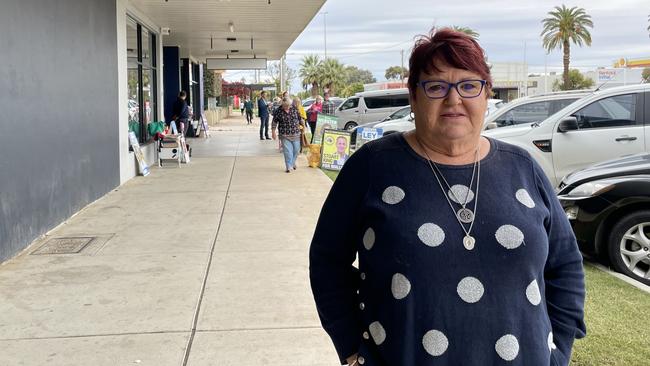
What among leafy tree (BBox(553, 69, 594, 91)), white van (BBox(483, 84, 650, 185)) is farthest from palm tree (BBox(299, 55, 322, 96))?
white van (BBox(483, 84, 650, 185))

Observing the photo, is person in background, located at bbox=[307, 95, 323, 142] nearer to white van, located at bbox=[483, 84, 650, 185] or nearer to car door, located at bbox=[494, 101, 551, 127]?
car door, located at bbox=[494, 101, 551, 127]

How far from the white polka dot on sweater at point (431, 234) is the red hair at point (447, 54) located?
482 mm

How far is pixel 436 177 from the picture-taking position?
1875mm

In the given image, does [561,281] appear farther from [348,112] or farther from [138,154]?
[348,112]

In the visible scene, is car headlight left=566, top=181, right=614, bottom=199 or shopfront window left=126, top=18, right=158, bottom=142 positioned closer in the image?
car headlight left=566, top=181, right=614, bottom=199

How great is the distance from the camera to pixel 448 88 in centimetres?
192

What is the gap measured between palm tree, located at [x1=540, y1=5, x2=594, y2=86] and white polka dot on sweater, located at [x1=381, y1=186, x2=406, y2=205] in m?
49.8

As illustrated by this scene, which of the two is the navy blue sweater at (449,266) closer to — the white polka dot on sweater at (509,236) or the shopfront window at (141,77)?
the white polka dot on sweater at (509,236)

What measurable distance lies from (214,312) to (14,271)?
2364 mm

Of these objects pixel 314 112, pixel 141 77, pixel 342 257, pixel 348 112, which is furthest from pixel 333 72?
pixel 342 257

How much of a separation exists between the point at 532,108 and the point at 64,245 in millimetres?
Answer: 8193

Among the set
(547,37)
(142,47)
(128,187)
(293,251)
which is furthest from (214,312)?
(547,37)

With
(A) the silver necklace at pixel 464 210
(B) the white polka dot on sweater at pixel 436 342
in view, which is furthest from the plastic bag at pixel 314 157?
(B) the white polka dot on sweater at pixel 436 342

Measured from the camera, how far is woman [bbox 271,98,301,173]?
13.4 meters
